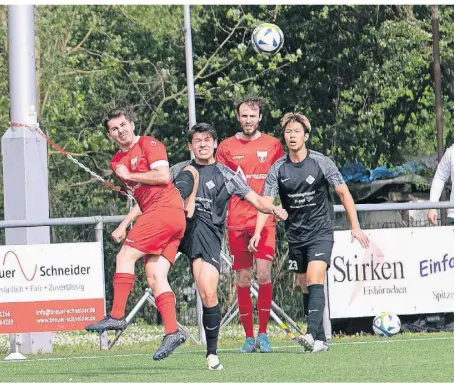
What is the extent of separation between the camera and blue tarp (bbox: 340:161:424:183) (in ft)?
99.1

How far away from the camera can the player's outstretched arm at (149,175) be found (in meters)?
9.84

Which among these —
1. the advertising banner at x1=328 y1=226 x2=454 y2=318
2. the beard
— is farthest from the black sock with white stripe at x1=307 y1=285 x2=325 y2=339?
the advertising banner at x1=328 y1=226 x2=454 y2=318

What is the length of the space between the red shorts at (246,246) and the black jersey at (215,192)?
5.89ft

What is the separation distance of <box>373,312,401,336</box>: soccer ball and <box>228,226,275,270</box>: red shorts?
82.5 inches

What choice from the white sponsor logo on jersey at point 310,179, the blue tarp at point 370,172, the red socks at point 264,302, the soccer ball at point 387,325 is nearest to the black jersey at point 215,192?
the white sponsor logo on jersey at point 310,179

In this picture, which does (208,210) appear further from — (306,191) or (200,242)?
(306,191)

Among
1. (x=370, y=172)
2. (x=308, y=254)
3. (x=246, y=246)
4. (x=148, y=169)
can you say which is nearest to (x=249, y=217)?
(x=246, y=246)

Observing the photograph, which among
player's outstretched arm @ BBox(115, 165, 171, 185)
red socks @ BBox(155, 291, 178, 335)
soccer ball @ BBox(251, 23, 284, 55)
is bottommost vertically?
red socks @ BBox(155, 291, 178, 335)

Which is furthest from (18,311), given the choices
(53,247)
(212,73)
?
(212,73)

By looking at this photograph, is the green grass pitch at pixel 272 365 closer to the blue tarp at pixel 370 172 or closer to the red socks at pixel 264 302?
the red socks at pixel 264 302

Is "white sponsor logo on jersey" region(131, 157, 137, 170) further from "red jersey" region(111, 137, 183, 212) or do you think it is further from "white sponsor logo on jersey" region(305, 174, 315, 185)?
"white sponsor logo on jersey" region(305, 174, 315, 185)

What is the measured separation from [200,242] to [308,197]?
1.57 m

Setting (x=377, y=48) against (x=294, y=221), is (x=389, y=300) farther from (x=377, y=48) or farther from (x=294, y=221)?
(x=377, y=48)

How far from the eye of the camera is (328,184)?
11.6m
